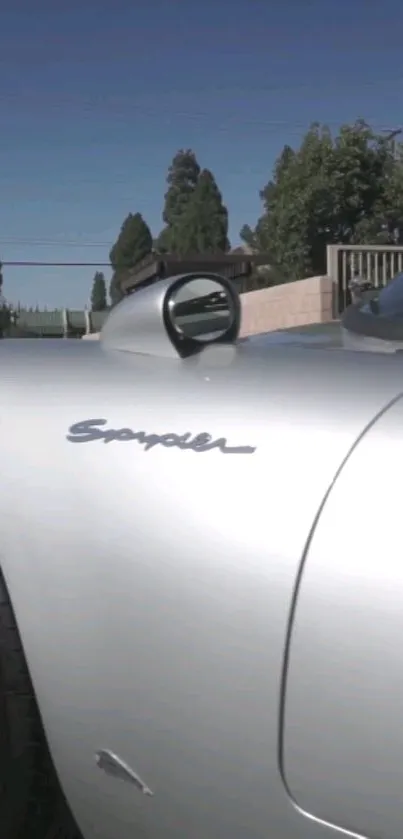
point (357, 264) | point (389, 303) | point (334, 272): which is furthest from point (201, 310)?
point (357, 264)

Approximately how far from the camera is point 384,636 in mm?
1152

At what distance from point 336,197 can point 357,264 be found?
362 inches

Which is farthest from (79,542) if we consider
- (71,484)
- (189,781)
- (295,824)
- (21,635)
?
(295,824)

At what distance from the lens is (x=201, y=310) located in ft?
5.74

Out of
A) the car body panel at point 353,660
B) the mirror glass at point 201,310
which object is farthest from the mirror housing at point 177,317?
the car body panel at point 353,660

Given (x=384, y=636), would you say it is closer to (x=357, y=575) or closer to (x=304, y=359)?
(x=357, y=575)

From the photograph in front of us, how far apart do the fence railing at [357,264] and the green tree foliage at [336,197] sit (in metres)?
8.68

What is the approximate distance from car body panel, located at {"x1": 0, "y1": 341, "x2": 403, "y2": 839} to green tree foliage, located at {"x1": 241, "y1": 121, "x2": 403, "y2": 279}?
21.4 meters

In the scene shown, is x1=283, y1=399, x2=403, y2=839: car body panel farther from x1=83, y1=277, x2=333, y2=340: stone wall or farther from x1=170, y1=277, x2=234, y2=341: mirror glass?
x1=83, y1=277, x2=333, y2=340: stone wall

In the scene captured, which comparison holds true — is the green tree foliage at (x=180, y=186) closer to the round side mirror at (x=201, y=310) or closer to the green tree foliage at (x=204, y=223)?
the green tree foliage at (x=204, y=223)

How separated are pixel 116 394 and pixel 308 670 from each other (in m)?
0.55

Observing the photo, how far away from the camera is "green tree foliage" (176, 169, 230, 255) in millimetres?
52812

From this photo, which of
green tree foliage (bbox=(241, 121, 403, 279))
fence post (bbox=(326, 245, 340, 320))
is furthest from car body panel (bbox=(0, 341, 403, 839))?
green tree foliage (bbox=(241, 121, 403, 279))

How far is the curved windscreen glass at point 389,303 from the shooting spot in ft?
6.30
